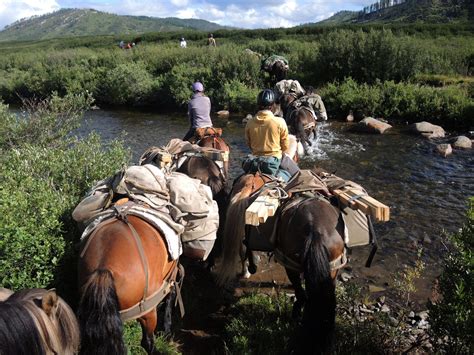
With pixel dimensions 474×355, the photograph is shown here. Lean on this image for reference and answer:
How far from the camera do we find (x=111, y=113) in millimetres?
21422

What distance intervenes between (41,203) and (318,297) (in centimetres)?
305

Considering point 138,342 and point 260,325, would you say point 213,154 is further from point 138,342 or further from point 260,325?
point 138,342

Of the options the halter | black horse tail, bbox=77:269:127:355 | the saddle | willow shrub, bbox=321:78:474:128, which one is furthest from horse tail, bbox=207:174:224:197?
willow shrub, bbox=321:78:474:128

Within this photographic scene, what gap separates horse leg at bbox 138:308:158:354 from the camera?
3.74 meters

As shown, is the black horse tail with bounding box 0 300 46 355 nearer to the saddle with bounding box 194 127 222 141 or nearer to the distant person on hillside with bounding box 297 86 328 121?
the saddle with bounding box 194 127 222 141

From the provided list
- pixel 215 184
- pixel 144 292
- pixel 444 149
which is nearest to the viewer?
pixel 144 292

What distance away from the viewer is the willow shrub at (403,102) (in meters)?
14.8

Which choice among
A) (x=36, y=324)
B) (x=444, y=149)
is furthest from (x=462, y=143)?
(x=36, y=324)

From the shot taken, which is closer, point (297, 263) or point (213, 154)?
point (297, 263)

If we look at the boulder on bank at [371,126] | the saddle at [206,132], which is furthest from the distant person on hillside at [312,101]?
the boulder on bank at [371,126]

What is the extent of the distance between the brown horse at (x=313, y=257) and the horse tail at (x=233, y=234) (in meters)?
0.66

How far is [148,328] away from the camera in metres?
3.80

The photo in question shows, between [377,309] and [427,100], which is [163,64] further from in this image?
[377,309]

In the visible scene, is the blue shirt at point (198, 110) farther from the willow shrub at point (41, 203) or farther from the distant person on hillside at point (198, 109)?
the willow shrub at point (41, 203)
